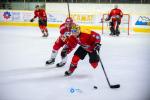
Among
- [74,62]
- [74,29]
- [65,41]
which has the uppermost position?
[74,29]

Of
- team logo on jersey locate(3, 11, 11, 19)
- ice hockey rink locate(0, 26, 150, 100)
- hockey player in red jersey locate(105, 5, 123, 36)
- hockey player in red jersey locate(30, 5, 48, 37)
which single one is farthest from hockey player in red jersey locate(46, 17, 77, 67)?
team logo on jersey locate(3, 11, 11, 19)

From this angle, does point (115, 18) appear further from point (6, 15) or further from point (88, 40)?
point (88, 40)

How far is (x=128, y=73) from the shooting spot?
2.41m

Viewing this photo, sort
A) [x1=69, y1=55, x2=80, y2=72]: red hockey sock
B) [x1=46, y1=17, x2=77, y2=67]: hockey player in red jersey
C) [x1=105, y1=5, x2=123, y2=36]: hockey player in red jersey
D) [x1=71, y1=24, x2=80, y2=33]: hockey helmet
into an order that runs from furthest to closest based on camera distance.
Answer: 1. [x1=105, y1=5, x2=123, y2=36]: hockey player in red jersey
2. [x1=46, y1=17, x2=77, y2=67]: hockey player in red jersey
3. [x1=69, y1=55, x2=80, y2=72]: red hockey sock
4. [x1=71, y1=24, x2=80, y2=33]: hockey helmet

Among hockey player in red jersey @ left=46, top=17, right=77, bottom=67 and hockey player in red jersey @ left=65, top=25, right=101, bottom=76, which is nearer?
hockey player in red jersey @ left=65, top=25, right=101, bottom=76

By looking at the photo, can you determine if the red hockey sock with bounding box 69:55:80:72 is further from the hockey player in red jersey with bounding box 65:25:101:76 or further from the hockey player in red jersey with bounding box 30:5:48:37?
the hockey player in red jersey with bounding box 30:5:48:37

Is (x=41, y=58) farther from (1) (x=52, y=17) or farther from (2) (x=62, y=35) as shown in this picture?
(1) (x=52, y=17)

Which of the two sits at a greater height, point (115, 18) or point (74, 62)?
point (115, 18)

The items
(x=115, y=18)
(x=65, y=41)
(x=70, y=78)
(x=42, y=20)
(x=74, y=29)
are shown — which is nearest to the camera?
(x=74, y=29)

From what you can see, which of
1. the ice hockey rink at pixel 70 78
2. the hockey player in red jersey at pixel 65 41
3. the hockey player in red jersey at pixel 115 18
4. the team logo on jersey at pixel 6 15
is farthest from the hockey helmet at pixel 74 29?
the team logo on jersey at pixel 6 15

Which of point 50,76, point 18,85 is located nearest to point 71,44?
point 50,76

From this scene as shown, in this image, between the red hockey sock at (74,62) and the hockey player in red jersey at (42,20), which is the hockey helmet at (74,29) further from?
the hockey player in red jersey at (42,20)

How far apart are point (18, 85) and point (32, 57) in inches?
42.2

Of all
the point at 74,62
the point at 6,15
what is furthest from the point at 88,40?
the point at 6,15
